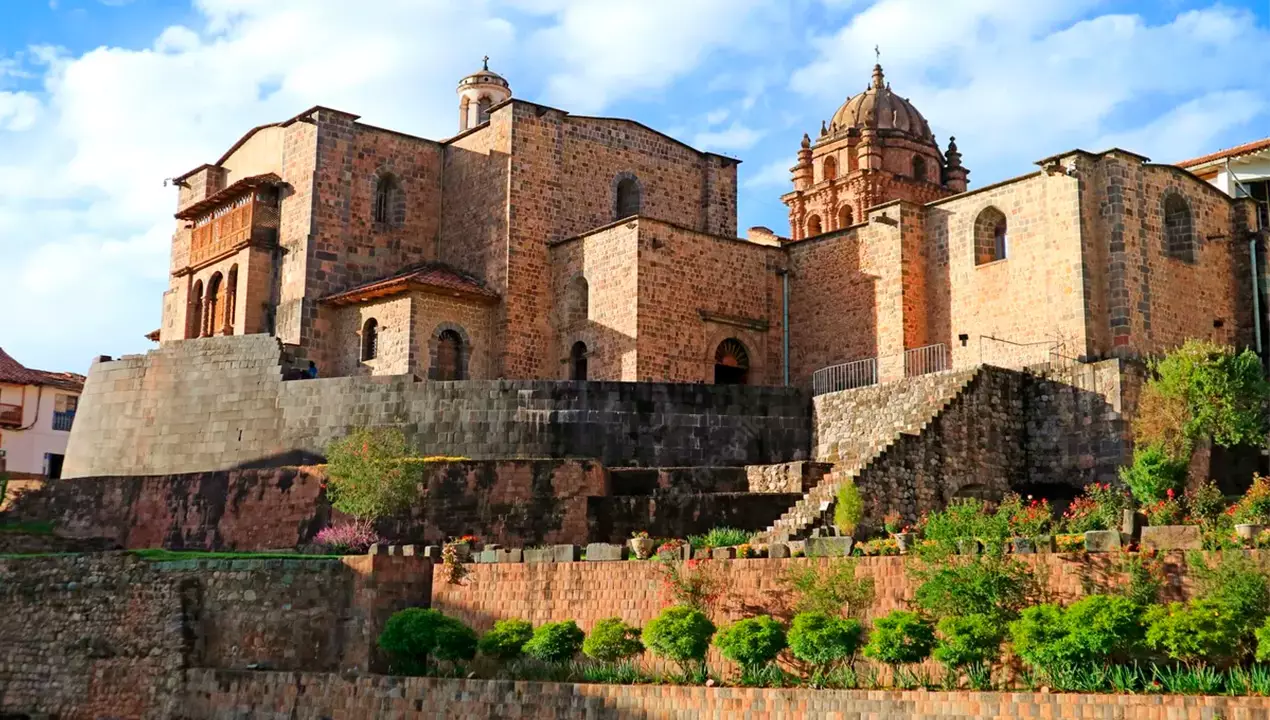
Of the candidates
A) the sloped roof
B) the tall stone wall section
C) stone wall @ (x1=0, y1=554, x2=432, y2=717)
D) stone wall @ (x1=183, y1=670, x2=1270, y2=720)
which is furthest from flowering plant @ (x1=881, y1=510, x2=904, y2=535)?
the sloped roof

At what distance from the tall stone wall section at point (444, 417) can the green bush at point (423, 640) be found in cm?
825

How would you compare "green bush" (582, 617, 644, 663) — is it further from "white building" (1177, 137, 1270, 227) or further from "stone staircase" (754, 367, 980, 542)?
"white building" (1177, 137, 1270, 227)

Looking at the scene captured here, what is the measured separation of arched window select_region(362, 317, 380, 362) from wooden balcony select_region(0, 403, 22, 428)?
17.7 meters

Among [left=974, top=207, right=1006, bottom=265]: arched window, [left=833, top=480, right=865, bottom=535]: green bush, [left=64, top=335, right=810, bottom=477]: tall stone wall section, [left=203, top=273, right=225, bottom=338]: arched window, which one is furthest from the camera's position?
[left=203, top=273, right=225, bottom=338]: arched window

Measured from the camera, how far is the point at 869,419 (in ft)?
97.9

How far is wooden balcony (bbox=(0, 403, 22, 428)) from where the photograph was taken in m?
48.1

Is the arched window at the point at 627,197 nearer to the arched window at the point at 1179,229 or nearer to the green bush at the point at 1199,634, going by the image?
the arched window at the point at 1179,229

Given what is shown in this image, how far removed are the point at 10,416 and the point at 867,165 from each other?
1172 inches

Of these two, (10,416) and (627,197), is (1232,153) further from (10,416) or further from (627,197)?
(10,416)

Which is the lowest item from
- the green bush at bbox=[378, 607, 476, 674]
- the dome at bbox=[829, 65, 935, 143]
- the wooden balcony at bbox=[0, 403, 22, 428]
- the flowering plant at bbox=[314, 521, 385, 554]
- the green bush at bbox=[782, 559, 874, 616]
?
the green bush at bbox=[378, 607, 476, 674]

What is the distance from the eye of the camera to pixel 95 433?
34.6m

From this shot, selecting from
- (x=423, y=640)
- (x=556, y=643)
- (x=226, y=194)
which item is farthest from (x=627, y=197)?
(x=556, y=643)

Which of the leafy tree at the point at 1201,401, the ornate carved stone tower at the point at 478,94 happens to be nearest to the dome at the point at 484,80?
the ornate carved stone tower at the point at 478,94

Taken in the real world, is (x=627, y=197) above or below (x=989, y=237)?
above
